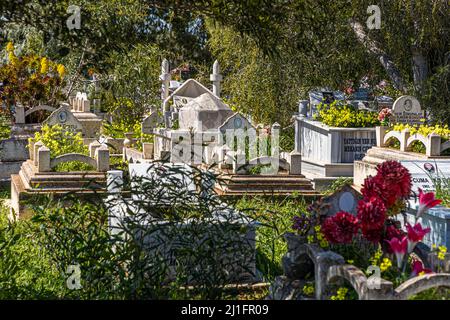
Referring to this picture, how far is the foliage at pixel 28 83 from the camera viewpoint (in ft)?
55.6

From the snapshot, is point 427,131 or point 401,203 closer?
point 401,203

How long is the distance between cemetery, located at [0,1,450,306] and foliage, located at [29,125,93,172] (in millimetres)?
29

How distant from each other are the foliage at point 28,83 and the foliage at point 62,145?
504 centimetres

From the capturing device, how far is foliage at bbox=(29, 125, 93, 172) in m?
10.7

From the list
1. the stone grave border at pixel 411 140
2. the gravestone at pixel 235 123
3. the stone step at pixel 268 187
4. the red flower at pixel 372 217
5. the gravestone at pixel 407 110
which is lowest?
the stone step at pixel 268 187

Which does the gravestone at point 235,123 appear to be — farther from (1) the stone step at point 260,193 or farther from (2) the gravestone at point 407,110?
(2) the gravestone at point 407,110

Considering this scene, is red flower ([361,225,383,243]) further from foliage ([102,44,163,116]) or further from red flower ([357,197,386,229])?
foliage ([102,44,163,116])

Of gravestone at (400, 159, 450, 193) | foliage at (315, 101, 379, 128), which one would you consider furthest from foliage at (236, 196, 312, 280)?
foliage at (315, 101, 379, 128)

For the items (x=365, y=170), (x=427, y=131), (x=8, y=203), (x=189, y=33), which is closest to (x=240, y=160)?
(x=365, y=170)

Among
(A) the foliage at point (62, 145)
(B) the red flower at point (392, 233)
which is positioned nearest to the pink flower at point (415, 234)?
(B) the red flower at point (392, 233)

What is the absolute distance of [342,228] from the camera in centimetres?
455

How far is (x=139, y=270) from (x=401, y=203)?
1.70 meters

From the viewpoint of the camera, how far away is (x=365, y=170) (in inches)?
449
